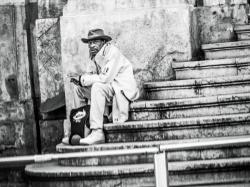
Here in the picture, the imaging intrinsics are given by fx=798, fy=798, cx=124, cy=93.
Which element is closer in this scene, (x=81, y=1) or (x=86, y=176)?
(x=86, y=176)

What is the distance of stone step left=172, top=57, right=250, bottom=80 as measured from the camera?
392 inches

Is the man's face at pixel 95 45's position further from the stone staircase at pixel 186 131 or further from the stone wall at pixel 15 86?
the stone wall at pixel 15 86

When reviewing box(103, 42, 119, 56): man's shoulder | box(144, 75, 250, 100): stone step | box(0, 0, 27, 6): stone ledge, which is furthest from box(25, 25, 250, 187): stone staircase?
box(0, 0, 27, 6): stone ledge

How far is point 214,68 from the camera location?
32.9ft

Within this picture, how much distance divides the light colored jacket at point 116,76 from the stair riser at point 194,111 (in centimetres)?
27

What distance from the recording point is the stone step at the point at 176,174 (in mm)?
8148

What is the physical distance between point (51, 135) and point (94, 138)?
2.14 metres

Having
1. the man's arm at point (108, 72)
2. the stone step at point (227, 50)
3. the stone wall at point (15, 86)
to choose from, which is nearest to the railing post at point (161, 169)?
the man's arm at point (108, 72)

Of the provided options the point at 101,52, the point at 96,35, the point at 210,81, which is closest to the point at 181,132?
the point at 210,81

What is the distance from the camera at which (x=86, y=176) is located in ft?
27.7

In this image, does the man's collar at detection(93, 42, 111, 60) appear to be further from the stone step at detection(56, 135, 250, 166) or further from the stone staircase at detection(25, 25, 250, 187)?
the stone step at detection(56, 135, 250, 166)

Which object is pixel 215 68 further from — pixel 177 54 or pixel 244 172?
pixel 244 172

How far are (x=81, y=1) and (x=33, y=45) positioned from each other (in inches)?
52.3

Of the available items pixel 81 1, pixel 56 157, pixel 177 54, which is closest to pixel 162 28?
pixel 177 54
